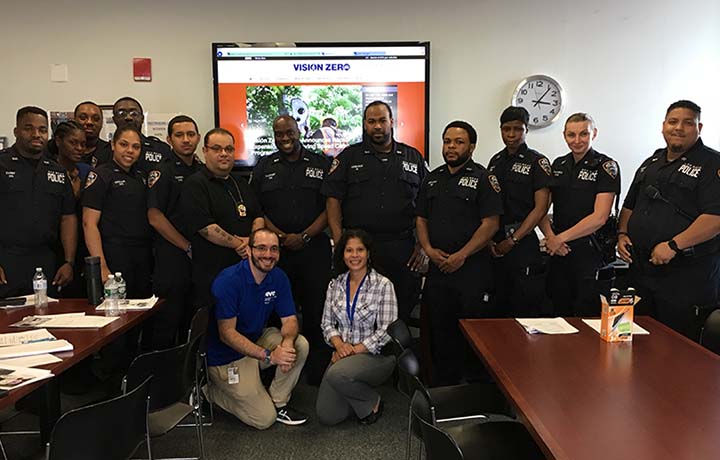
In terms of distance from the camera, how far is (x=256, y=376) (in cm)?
309

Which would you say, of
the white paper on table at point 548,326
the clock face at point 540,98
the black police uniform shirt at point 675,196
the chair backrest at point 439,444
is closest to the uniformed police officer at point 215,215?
the white paper on table at point 548,326

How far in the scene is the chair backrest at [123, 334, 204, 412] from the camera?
2.11 metres

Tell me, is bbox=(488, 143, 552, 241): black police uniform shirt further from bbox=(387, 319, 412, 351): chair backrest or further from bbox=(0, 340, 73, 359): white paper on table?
bbox=(0, 340, 73, 359): white paper on table

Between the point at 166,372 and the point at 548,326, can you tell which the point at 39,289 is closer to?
the point at 166,372

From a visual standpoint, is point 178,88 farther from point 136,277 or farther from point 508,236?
point 508,236

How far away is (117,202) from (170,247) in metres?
0.41

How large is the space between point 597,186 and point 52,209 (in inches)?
133

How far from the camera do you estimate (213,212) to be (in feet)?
10.8

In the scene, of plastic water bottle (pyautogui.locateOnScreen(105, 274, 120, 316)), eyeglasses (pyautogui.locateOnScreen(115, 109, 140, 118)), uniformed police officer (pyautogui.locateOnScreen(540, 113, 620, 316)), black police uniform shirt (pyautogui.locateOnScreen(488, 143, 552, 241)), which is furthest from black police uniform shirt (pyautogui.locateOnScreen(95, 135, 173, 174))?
uniformed police officer (pyautogui.locateOnScreen(540, 113, 620, 316))

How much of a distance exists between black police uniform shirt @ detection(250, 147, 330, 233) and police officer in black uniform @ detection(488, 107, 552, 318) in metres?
1.20

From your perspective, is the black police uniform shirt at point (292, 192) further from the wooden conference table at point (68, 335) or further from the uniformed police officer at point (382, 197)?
the wooden conference table at point (68, 335)

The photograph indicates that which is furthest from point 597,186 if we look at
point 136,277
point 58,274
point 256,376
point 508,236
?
point 58,274

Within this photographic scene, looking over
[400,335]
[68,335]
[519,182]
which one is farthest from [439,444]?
[519,182]

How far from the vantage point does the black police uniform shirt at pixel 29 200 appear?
323cm
